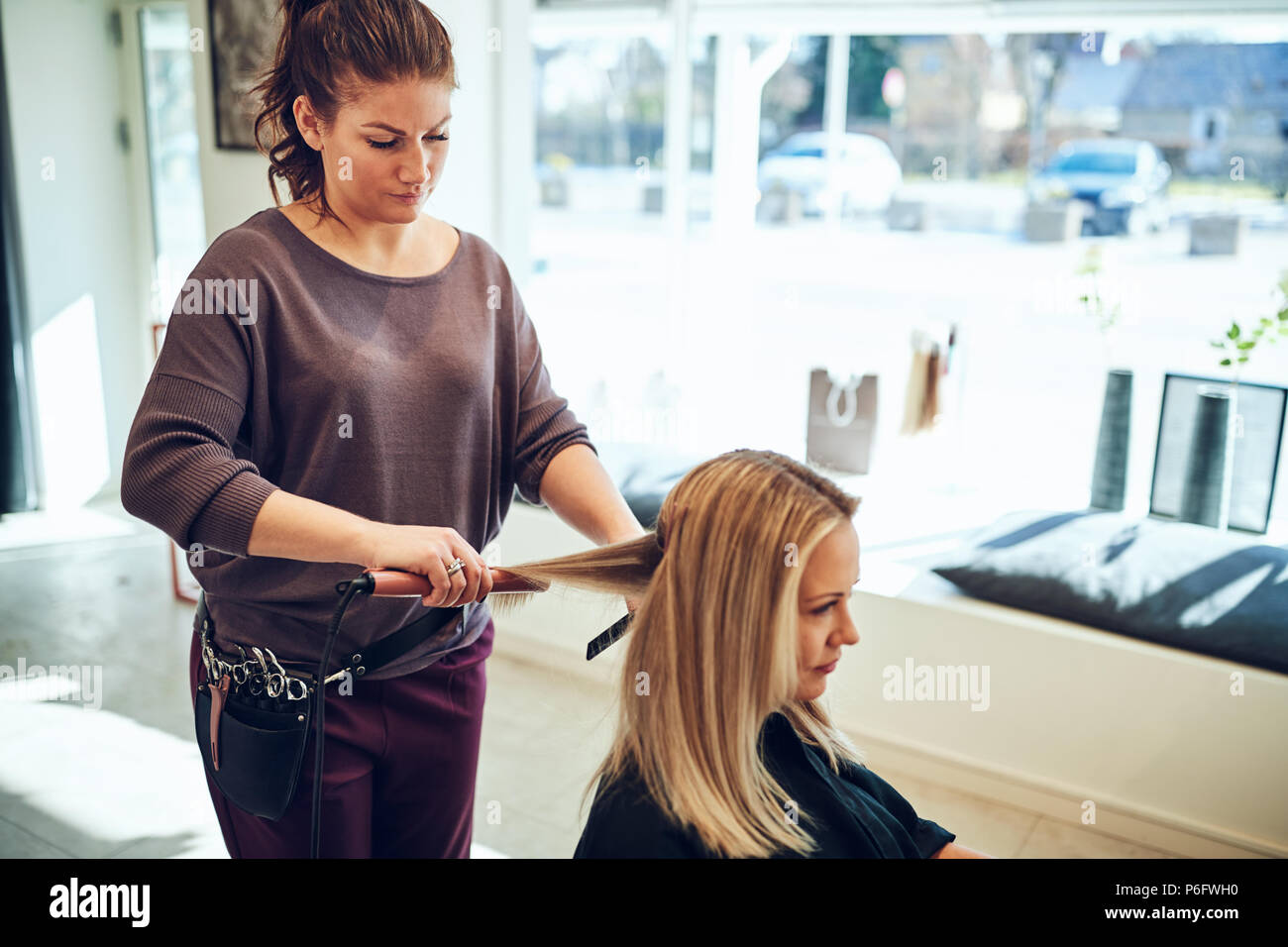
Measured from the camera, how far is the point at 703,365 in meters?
3.80

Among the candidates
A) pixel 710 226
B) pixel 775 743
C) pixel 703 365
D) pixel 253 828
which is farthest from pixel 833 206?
pixel 253 828

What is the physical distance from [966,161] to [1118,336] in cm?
66

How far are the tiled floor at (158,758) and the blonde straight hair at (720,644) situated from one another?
104 cm

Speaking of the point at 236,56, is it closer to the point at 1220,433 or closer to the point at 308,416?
the point at 308,416

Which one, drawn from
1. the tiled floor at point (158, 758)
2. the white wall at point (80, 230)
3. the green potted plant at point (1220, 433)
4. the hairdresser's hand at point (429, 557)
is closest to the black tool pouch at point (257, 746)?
the hairdresser's hand at point (429, 557)

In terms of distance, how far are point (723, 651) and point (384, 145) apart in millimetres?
668

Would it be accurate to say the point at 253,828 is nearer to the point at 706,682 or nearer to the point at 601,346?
the point at 706,682

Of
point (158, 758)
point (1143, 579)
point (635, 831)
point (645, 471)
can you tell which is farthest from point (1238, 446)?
point (158, 758)

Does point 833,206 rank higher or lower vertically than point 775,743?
higher

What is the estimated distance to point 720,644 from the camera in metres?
1.14

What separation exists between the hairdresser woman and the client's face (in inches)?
12.3

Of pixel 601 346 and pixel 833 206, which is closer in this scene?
pixel 833 206

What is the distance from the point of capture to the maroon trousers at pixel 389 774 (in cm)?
132

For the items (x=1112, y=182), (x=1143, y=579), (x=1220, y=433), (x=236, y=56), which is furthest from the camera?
(x=236, y=56)
